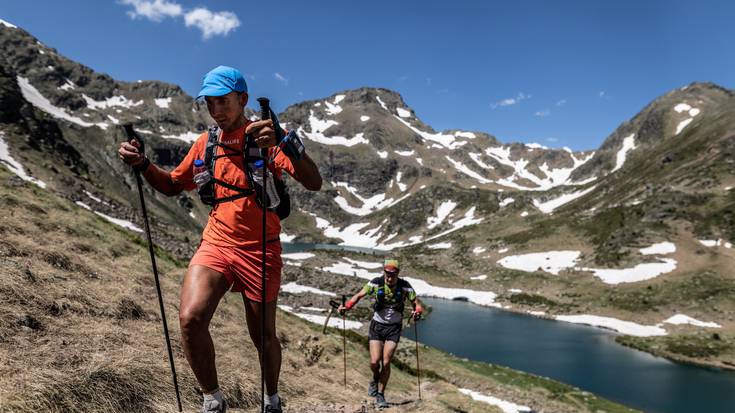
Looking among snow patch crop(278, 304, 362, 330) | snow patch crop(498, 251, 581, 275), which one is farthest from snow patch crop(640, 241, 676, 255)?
snow patch crop(278, 304, 362, 330)

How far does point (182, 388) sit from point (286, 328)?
12.0 meters

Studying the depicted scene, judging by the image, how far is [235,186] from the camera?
507cm

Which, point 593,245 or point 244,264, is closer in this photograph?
point 244,264

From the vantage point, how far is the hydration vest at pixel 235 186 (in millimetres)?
5031

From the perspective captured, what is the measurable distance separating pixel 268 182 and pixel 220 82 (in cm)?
127

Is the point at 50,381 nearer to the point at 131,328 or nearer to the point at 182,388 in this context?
the point at 182,388

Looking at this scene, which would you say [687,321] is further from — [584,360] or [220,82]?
[220,82]

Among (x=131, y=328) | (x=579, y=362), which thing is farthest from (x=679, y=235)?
(x=131, y=328)

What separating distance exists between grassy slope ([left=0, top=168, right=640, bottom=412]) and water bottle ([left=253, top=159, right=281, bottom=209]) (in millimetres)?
3537

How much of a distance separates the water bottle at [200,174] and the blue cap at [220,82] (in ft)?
2.74

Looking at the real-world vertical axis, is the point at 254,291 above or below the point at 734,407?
above

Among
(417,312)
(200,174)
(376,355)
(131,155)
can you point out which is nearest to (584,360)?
(417,312)

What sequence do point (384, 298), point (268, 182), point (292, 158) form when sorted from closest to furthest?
point (292, 158) → point (268, 182) → point (384, 298)

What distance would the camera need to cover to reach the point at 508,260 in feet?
380
